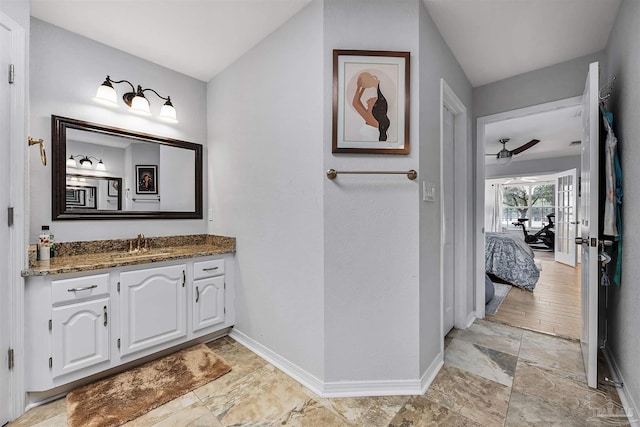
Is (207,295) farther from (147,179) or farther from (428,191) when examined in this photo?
(428,191)

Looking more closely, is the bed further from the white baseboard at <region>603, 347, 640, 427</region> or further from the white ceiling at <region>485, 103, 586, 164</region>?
the white baseboard at <region>603, 347, 640, 427</region>

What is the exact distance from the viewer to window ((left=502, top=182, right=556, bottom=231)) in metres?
8.16

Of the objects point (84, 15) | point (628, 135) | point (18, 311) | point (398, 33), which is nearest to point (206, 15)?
point (84, 15)

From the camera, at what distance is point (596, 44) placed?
215 centimetres

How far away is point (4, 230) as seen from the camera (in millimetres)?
1459

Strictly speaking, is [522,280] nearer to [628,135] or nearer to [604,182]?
[604,182]

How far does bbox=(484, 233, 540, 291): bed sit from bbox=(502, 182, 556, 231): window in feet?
17.3

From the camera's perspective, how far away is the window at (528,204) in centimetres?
816

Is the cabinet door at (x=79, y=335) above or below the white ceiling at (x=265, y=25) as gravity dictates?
below

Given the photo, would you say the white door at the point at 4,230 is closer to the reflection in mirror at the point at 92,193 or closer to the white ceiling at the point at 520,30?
the reflection in mirror at the point at 92,193

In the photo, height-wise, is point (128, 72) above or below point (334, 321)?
above

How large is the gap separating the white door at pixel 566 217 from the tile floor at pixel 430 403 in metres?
4.54

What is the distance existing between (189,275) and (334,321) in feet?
4.09

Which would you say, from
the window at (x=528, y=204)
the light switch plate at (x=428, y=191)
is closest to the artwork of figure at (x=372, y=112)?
the light switch plate at (x=428, y=191)
